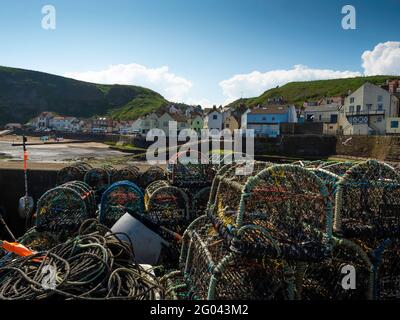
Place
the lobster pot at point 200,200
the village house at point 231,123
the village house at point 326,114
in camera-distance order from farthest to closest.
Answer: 1. the village house at point 231,123
2. the village house at point 326,114
3. the lobster pot at point 200,200

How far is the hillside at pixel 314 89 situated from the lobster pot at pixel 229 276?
79827mm

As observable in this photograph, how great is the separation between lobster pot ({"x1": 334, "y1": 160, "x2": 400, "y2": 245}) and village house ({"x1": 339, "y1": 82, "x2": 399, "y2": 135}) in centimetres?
3810

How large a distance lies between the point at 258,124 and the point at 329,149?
12.4 metres

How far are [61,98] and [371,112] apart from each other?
341 feet

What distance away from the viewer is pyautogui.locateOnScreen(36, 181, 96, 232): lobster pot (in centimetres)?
636

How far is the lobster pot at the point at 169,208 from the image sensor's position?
6.64m

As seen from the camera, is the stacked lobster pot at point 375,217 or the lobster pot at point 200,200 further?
the lobster pot at point 200,200

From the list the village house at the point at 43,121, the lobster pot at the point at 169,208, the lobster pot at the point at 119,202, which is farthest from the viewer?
the village house at the point at 43,121

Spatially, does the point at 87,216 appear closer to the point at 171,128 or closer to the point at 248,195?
the point at 248,195

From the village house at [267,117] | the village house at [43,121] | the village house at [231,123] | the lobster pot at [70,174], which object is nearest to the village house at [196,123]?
the village house at [231,123]

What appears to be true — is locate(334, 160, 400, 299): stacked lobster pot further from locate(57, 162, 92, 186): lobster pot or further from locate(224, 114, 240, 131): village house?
locate(224, 114, 240, 131): village house

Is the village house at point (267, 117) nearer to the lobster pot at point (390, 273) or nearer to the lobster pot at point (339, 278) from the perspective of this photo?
the lobster pot at point (390, 273)

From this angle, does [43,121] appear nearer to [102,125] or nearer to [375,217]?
[102,125]

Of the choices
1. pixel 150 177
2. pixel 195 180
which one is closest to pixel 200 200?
pixel 195 180
